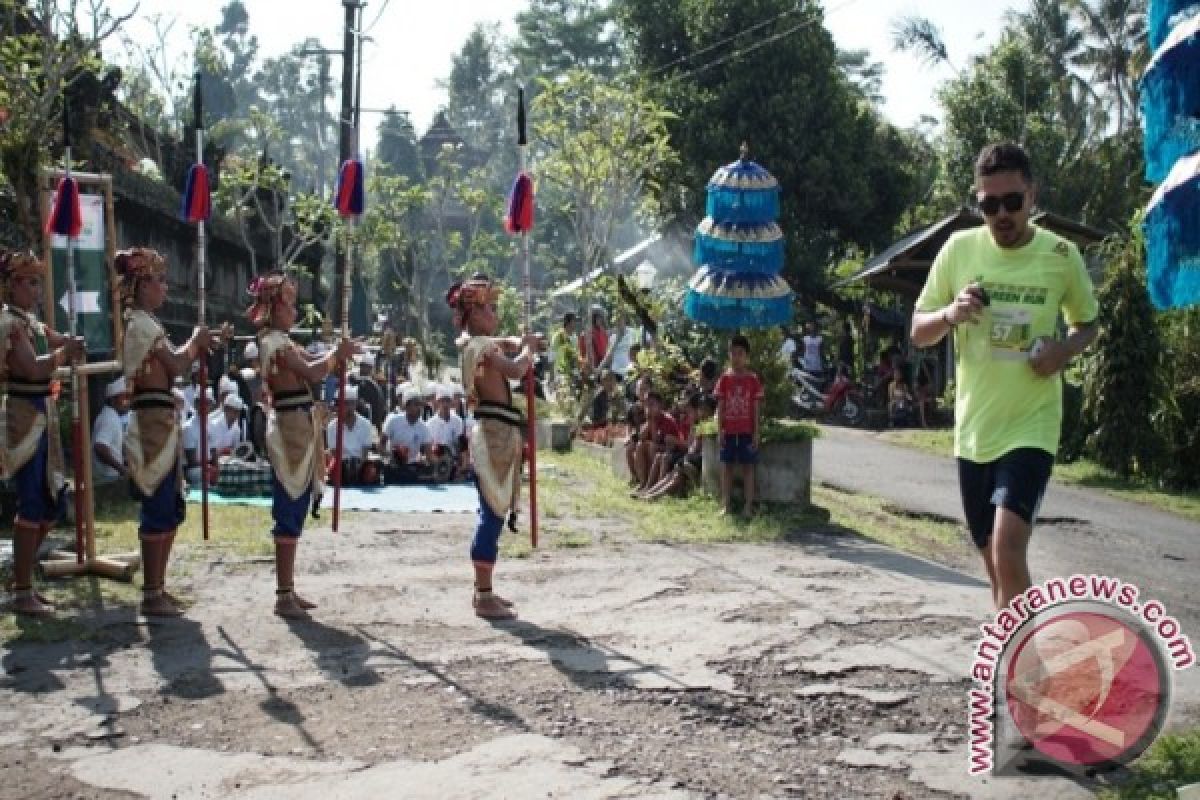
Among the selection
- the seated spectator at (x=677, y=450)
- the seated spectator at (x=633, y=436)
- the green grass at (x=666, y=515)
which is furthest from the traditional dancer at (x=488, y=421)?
the seated spectator at (x=633, y=436)

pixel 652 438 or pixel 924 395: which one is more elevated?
pixel 924 395

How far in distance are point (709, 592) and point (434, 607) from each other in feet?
5.46

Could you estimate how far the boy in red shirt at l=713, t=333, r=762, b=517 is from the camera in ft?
38.4

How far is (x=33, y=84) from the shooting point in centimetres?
1118

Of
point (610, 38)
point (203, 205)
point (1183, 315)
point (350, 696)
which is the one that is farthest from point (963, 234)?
point (610, 38)

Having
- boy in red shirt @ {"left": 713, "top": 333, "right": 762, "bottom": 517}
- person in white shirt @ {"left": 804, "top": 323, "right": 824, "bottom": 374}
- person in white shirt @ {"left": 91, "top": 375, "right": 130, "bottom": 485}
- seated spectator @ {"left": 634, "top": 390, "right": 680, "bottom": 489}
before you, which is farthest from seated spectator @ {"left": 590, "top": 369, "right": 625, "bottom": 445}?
person in white shirt @ {"left": 91, "top": 375, "right": 130, "bottom": 485}

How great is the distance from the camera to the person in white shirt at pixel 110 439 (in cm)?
1234

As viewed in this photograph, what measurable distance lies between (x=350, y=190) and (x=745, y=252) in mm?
5317

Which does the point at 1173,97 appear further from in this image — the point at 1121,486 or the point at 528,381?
the point at 1121,486

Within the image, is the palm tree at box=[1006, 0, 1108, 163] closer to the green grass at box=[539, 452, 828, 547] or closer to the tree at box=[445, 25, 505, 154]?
the green grass at box=[539, 452, 828, 547]

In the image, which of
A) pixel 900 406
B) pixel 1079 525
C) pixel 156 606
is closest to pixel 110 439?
pixel 156 606

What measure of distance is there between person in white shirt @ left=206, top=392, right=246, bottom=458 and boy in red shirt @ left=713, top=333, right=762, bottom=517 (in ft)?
19.6

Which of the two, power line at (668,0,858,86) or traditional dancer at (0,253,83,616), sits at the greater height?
power line at (668,0,858,86)

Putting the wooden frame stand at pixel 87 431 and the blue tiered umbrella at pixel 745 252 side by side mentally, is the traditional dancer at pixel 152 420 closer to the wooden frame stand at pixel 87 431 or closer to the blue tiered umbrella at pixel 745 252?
the wooden frame stand at pixel 87 431
